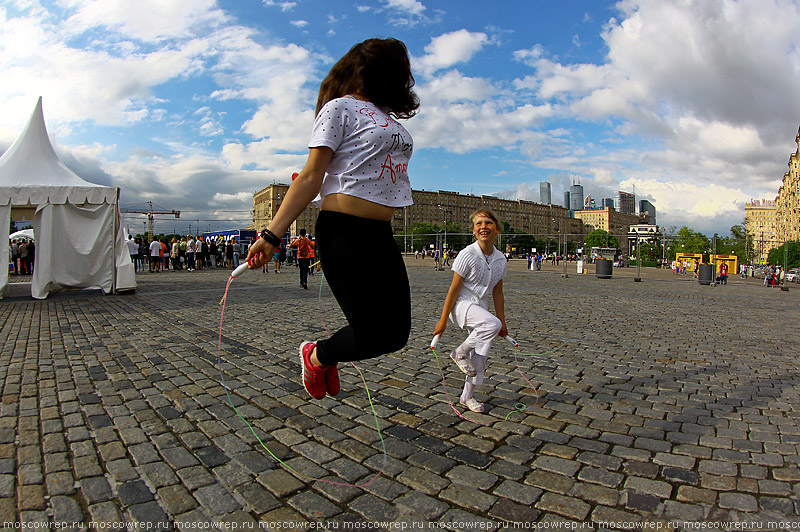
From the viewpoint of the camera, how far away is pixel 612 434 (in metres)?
3.10

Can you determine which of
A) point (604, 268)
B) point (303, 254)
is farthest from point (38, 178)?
point (604, 268)

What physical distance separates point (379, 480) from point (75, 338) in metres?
5.82

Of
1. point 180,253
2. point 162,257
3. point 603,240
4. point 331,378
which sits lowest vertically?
point 331,378

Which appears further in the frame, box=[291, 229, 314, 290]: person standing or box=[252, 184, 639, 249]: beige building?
box=[252, 184, 639, 249]: beige building

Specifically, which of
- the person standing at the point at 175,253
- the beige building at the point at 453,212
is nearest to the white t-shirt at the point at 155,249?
the person standing at the point at 175,253

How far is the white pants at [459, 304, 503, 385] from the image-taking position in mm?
3439

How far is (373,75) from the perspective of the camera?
98.0 inches

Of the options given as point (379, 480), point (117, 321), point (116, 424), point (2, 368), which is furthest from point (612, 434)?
point (117, 321)

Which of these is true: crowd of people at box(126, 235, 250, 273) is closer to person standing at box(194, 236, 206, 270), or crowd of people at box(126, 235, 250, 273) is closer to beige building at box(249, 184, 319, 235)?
person standing at box(194, 236, 206, 270)

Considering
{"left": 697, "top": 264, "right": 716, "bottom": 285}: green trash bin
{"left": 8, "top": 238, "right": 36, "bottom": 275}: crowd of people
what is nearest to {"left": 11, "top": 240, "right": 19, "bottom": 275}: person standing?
{"left": 8, "top": 238, "right": 36, "bottom": 275}: crowd of people

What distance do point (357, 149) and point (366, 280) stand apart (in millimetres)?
648

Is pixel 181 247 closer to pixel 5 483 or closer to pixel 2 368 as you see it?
pixel 2 368

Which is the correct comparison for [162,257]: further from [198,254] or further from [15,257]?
[15,257]

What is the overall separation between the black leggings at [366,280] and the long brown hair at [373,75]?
705mm
